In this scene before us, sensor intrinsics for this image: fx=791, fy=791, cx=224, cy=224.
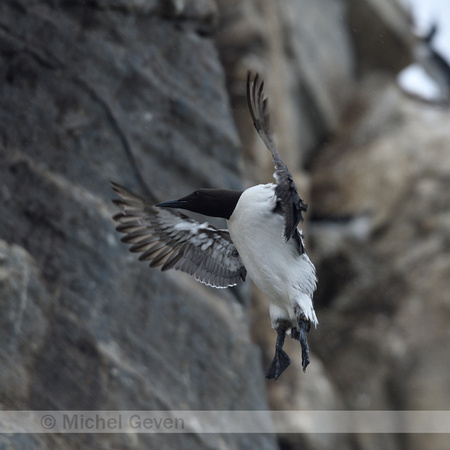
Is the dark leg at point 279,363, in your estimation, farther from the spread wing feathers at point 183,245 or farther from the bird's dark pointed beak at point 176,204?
the bird's dark pointed beak at point 176,204

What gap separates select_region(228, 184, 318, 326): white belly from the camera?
4.45 metres

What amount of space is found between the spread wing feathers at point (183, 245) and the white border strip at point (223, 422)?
56.7 inches

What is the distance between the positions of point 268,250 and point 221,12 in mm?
5357

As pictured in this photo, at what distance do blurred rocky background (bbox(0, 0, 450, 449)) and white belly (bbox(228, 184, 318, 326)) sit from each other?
80.6 inches

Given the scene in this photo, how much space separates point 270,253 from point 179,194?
114 inches

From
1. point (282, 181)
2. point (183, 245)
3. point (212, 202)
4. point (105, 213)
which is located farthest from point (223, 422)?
point (282, 181)

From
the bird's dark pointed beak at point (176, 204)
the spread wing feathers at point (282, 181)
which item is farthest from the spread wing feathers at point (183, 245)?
the spread wing feathers at point (282, 181)

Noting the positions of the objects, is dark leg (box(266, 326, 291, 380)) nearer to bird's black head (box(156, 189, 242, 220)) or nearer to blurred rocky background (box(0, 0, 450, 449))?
bird's black head (box(156, 189, 242, 220))

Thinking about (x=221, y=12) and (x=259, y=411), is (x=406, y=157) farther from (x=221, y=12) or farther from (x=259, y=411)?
(x=259, y=411)

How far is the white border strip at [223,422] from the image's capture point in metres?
5.61

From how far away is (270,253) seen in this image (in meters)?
4.52

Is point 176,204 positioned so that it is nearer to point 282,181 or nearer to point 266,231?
point 266,231

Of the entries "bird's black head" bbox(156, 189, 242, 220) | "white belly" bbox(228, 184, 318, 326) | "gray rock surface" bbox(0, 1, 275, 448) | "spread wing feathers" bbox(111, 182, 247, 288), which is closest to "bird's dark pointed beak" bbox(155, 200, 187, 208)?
"bird's black head" bbox(156, 189, 242, 220)

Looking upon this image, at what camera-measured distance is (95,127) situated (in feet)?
22.5
